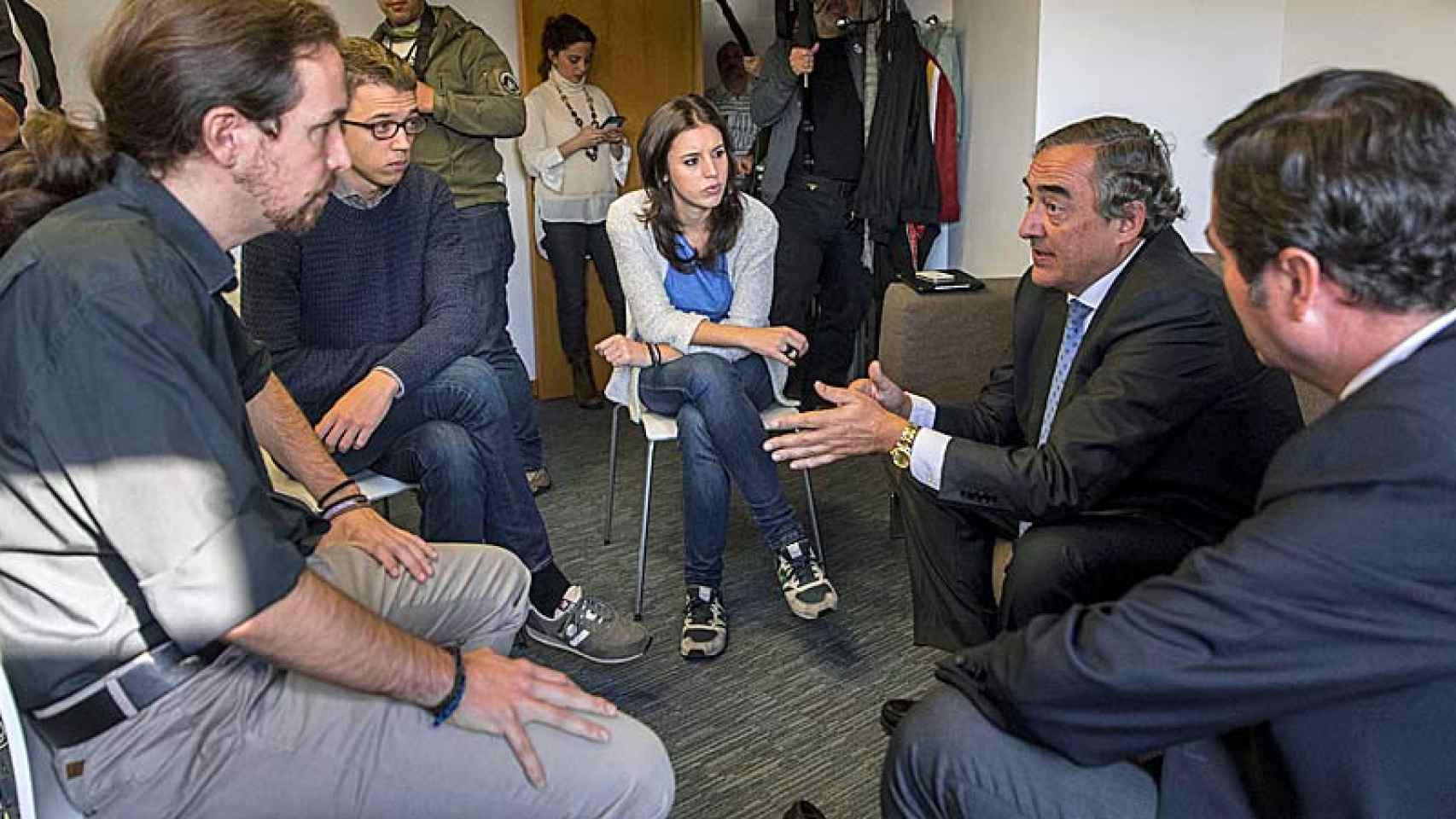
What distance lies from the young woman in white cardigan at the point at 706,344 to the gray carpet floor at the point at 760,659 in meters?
0.09

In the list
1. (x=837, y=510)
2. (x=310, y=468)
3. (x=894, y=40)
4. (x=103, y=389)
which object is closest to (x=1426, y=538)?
(x=103, y=389)

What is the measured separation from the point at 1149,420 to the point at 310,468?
1248 mm

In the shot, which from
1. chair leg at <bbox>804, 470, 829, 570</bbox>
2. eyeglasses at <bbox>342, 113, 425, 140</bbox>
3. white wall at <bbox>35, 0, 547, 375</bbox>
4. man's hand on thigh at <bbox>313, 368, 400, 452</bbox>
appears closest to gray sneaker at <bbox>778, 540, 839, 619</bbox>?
chair leg at <bbox>804, 470, 829, 570</bbox>

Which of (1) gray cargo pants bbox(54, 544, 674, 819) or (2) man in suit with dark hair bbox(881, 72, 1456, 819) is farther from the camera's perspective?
(1) gray cargo pants bbox(54, 544, 674, 819)

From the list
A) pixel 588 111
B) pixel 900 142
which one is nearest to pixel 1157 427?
pixel 900 142

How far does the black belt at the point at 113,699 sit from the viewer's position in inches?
42.4

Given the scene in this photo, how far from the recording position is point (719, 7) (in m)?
5.11

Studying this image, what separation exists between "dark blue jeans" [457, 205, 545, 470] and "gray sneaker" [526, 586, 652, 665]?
0.48m

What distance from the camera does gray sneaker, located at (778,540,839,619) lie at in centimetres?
245

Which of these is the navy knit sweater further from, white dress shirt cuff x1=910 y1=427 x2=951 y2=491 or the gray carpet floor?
white dress shirt cuff x1=910 y1=427 x2=951 y2=491

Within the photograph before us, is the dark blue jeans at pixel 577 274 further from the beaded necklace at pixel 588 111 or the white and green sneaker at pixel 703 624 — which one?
the white and green sneaker at pixel 703 624

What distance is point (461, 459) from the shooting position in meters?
2.06

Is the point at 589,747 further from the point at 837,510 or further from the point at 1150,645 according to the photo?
the point at 837,510

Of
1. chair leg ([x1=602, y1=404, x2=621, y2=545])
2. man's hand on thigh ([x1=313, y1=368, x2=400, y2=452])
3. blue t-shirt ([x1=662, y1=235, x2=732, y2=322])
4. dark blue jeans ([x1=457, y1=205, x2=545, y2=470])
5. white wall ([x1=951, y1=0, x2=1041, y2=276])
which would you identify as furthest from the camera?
white wall ([x1=951, y1=0, x2=1041, y2=276])
